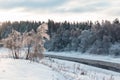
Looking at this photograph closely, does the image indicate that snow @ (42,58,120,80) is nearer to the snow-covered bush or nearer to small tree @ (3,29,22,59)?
small tree @ (3,29,22,59)

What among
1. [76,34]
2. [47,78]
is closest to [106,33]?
[76,34]

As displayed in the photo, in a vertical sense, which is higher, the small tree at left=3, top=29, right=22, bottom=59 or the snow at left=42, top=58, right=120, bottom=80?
the small tree at left=3, top=29, right=22, bottom=59

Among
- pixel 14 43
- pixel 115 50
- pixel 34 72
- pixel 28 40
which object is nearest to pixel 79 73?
pixel 34 72

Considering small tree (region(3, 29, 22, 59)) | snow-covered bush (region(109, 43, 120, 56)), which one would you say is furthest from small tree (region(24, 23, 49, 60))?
snow-covered bush (region(109, 43, 120, 56))

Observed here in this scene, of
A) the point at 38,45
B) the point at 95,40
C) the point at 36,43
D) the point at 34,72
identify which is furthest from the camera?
the point at 95,40

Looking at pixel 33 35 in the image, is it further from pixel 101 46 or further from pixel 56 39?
pixel 56 39

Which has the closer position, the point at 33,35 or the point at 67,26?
the point at 33,35

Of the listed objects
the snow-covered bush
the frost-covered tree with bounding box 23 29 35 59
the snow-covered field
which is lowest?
the snow-covered bush

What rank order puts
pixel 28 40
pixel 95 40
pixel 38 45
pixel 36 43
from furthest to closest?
pixel 95 40, pixel 28 40, pixel 36 43, pixel 38 45

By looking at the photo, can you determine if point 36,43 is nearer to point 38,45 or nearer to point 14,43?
point 38,45

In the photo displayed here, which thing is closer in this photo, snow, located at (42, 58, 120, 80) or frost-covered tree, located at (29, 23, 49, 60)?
snow, located at (42, 58, 120, 80)

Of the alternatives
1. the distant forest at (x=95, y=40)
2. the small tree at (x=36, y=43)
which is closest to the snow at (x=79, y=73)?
the small tree at (x=36, y=43)

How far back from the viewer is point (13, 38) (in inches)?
1705

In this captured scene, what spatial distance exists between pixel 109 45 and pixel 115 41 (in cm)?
196
